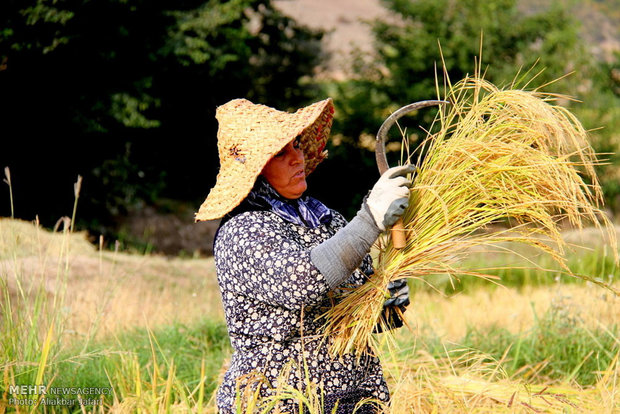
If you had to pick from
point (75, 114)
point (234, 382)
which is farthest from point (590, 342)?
point (75, 114)

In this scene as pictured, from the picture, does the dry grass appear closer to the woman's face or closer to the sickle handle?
the woman's face

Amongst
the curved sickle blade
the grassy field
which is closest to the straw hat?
the curved sickle blade

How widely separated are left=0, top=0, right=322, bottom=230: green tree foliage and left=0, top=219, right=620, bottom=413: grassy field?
547 centimetres

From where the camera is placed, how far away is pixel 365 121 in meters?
18.1

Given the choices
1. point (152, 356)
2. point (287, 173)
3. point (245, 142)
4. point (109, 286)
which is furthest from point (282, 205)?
point (109, 286)

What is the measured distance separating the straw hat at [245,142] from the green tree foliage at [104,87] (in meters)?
9.54

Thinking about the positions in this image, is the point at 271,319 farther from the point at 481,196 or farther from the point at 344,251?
the point at 481,196

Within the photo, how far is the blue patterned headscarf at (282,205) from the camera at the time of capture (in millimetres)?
2453

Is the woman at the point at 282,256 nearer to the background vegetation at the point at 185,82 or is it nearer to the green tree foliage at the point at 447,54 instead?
the background vegetation at the point at 185,82

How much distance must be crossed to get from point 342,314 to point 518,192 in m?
0.72

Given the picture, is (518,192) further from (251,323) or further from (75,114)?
(75,114)

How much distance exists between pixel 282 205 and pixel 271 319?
0.39m

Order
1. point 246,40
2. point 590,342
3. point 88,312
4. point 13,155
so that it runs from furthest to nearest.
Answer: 1. point 246,40
2. point 13,155
3. point 88,312
4. point 590,342

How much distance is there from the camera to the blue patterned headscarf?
96.6 inches
